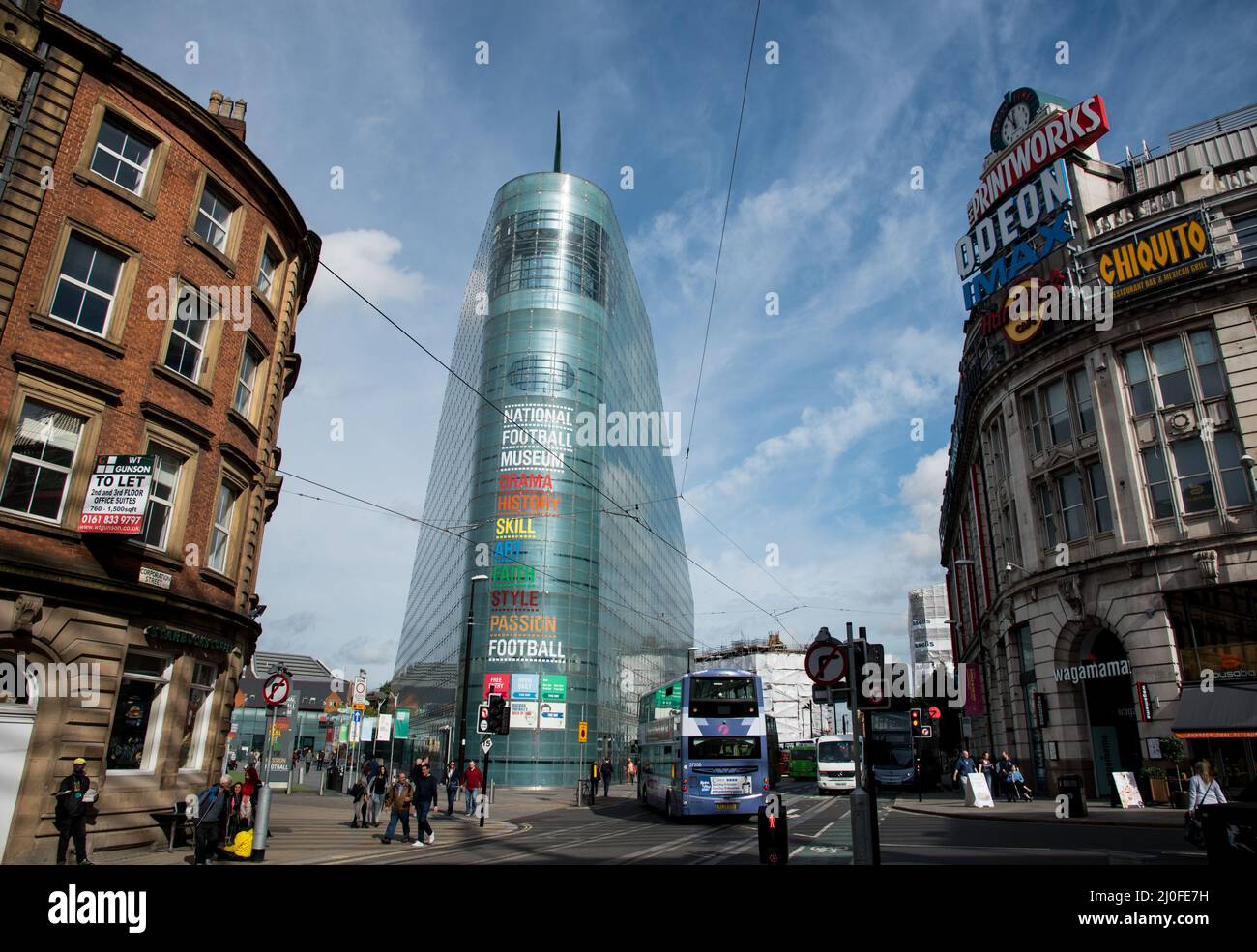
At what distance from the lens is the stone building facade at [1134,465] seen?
24.1 metres

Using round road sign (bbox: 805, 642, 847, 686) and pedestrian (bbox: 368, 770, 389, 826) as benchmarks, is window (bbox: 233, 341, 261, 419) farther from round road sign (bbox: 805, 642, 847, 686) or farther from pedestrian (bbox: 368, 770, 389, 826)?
round road sign (bbox: 805, 642, 847, 686)

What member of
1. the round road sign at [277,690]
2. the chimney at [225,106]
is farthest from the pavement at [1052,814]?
the chimney at [225,106]

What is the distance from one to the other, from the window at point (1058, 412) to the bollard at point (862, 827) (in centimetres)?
2503

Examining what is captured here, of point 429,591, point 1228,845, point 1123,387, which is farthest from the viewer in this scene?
point 429,591

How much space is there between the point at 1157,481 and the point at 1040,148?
49.4 feet

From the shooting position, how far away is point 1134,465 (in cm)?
2642

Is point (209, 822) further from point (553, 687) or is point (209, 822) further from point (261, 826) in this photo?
point (553, 687)

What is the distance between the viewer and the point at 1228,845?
25.5 feet

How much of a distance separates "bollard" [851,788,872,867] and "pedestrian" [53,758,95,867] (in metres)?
11.8

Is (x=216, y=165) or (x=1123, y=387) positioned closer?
(x=216, y=165)

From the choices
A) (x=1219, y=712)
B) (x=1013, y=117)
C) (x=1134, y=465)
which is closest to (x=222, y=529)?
(x=1219, y=712)
